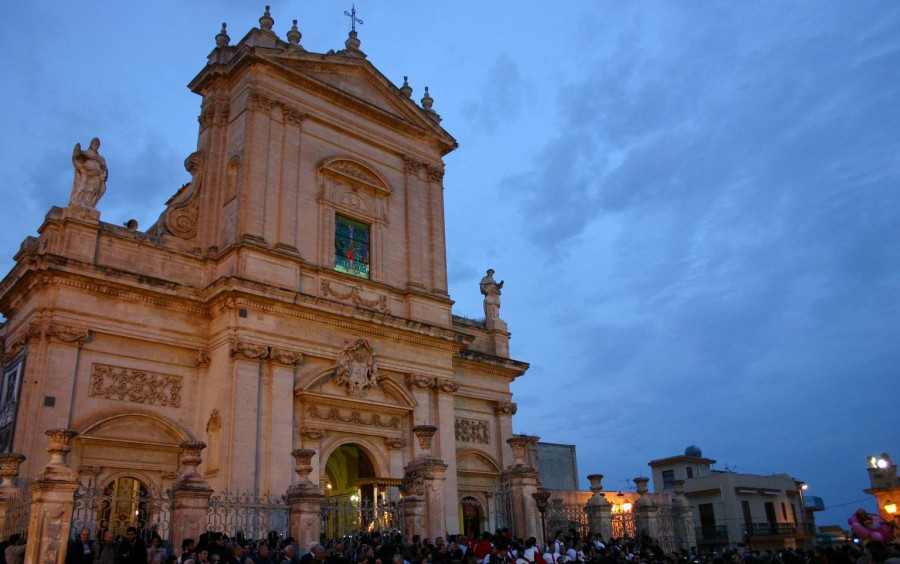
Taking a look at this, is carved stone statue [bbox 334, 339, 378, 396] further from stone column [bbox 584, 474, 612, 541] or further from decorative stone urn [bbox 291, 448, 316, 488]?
stone column [bbox 584, 474, 612, 541]

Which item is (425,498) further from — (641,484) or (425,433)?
(641,484)

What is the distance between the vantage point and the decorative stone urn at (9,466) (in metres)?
14.5

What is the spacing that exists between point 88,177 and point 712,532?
132 feet

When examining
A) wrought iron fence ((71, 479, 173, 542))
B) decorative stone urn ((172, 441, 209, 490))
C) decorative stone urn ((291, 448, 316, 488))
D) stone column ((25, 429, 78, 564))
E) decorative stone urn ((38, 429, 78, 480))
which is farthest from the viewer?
wrought iron fence ((71, 479, 173, 542))

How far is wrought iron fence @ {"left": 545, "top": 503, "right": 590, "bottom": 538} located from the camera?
21.1 meters

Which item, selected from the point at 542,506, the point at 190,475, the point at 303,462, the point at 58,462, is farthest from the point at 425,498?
the point at 58,462

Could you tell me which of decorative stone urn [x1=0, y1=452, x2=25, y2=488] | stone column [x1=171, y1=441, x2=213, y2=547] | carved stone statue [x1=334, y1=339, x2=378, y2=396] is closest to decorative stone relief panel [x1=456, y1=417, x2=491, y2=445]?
carved stone statue [x1=334, y1=339, x2=378, y2=396]

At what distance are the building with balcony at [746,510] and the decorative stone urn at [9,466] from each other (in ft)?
116

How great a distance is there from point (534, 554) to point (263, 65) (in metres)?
15.9

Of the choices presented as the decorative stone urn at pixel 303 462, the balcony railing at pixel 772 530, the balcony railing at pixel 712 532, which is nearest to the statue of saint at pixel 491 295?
the decorative stone urn at pixel 303 462

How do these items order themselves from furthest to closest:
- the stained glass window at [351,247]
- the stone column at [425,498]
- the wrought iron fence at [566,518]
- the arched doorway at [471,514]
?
1. the arched doorway at [471,514]
2. the stained glass window at [351,247]
3. the wrought iron fence at [566,518]
4. the stone column at [425,498]

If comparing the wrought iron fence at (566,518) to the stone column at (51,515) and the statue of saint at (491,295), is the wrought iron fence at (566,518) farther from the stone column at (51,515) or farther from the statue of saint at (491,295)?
the stone column at (51,515)

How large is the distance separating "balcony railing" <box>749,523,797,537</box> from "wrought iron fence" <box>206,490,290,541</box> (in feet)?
119

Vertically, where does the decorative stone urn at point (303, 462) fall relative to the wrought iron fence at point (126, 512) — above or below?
above
